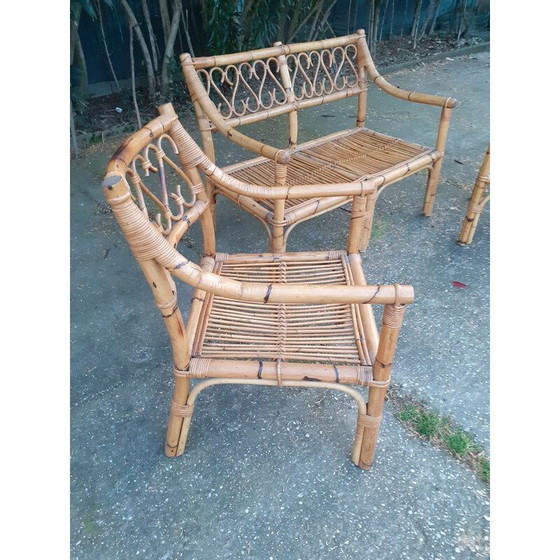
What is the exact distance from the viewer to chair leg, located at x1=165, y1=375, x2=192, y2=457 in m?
1.31

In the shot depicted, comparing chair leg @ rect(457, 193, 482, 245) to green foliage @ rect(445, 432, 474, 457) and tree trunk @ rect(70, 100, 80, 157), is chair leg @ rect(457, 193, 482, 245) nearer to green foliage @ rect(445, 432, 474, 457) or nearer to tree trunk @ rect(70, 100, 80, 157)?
green foliage @ rect(445, 432, 474, 457)

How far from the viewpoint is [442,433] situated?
1.52m

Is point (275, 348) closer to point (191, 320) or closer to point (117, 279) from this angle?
point (191, 320)

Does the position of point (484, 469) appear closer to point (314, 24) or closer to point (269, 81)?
point (269, 81)

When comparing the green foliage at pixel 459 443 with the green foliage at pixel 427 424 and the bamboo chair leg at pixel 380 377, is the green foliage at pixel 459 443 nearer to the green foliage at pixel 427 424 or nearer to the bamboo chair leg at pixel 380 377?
the green foliage at pixel 427 424

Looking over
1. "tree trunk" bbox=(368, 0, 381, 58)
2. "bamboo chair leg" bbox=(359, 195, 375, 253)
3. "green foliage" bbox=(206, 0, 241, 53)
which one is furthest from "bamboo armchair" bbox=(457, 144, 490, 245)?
"tree trunk" bbox=(368, 0, 381, 58)

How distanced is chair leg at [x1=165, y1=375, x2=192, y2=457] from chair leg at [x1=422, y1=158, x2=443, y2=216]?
69.7 inches

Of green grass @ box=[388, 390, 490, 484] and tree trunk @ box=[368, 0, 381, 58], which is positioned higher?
tree trunk @ box=[368, 0, 381, 58]

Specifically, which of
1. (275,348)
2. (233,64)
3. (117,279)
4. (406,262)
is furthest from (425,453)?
(233,64)

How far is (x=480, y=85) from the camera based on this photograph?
484 cm

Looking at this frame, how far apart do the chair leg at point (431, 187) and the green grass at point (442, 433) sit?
4.27 feet

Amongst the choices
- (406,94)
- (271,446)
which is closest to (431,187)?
(406,94)

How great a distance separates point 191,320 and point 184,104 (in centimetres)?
332

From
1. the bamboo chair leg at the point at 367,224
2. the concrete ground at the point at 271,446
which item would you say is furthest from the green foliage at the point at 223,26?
the bamboo chair leg at the point at 367,224
